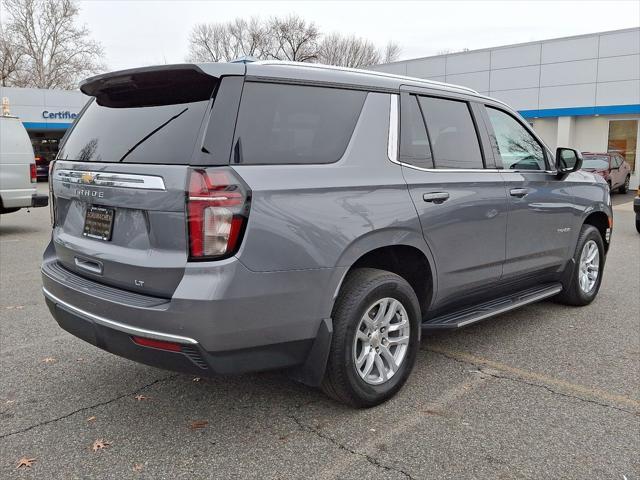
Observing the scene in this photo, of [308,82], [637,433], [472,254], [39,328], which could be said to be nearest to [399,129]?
[308,82]

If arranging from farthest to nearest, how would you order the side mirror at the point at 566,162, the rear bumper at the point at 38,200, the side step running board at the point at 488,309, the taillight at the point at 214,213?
the rear bumper at the point at 38,200
the side mirror at the point at 566,162
the side step running board at the point at 488,309
the taillight at the point at 214,213

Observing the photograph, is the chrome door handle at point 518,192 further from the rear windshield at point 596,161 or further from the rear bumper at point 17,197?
the rear windshield at point 596,161

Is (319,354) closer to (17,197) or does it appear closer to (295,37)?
(17,197)

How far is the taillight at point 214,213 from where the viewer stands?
2.62 m

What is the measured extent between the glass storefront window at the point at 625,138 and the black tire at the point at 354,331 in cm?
2457

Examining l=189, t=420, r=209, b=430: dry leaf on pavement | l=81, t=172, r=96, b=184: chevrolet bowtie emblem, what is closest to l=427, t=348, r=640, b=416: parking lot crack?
l=189, t=420, r=209, b=430: dry leaf on pavement

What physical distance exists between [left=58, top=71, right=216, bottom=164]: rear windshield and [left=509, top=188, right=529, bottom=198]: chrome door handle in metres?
2.54

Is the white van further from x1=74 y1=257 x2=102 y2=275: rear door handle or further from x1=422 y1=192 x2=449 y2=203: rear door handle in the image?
x1=422 y1=192 x2=449 y2=203: rear door handle

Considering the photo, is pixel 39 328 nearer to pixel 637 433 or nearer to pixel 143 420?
pixel 143 420

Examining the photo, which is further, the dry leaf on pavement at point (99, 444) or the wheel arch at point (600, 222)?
the wheel arch at point (600, 222)

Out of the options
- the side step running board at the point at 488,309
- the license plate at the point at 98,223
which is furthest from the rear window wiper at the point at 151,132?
the side step running board at the point at 488,309

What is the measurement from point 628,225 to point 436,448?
1184 centimetres

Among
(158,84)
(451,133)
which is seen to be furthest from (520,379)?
(158,84)

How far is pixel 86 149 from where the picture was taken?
3.33 metres
